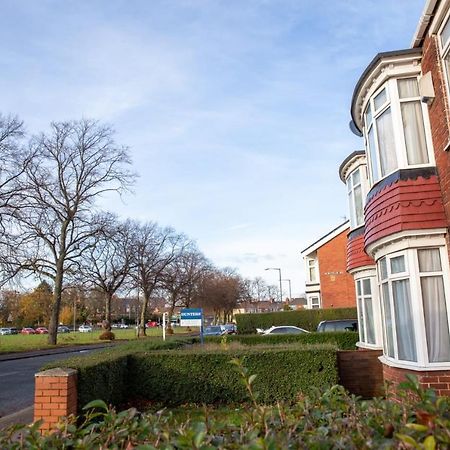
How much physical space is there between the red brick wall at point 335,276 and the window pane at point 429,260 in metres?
28.8

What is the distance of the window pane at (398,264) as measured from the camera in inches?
341

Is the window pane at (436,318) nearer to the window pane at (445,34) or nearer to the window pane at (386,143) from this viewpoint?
the window pane at (386,143)

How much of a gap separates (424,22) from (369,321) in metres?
8.13

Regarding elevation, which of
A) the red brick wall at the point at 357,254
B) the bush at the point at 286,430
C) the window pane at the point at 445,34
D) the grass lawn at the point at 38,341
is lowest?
the grass lawn at the point at 38,341

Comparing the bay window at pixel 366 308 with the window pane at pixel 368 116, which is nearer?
the window pane at pixel 368 116

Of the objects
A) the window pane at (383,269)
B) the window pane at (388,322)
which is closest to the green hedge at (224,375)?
the window pane at (388,322)

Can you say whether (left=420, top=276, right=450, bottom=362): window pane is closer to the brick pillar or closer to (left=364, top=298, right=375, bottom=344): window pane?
(left=364, top=298, right=375, bottom=344): window pane

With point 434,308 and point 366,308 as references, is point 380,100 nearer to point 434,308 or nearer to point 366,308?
point 434,308

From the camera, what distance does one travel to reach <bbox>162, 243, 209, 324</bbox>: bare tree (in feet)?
190

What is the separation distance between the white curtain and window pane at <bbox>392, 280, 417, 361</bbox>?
29 centimetres

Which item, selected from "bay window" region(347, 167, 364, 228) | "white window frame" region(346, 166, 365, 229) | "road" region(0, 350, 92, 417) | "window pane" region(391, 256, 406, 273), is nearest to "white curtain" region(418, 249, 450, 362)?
"window pane" region(391, 256, 406, 273)

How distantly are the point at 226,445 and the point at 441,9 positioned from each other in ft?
25.7

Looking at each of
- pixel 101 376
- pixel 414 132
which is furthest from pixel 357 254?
pixel 101 376

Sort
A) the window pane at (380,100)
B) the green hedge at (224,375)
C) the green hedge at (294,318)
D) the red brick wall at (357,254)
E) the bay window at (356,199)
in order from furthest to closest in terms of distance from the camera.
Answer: the green hedge at (294,318) → the bay window at (356,199) → the red brick wall at (357,254) → the green hedge at (224,375) → the window pane at (380,100)
